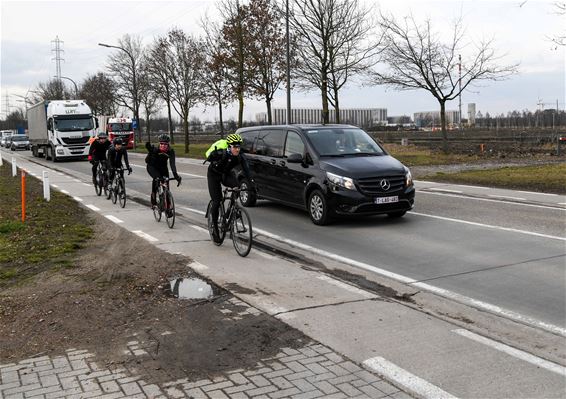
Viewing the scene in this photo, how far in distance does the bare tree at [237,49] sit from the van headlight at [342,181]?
23.2 meters

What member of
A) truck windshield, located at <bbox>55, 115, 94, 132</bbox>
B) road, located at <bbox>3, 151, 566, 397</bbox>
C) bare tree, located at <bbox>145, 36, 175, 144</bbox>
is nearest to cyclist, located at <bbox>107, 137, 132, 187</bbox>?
road, located at <bbox>3, 151, 566, 397</bbox>

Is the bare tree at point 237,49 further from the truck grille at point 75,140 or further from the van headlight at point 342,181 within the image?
the van headlight at point 342,181

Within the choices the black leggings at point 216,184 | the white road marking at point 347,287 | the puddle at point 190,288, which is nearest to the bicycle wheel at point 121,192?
the black leggings at point 216,184

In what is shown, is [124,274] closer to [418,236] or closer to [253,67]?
[418,236]

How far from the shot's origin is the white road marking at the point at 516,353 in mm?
4156

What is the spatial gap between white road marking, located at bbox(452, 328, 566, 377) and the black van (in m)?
5.27

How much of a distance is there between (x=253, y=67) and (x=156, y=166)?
22354 millimetres

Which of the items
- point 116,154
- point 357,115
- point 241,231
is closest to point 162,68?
point 116,154

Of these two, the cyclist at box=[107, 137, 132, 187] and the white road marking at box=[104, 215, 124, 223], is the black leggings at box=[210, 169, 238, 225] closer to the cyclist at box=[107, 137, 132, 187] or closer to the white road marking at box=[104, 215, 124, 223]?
the white road marking at box=[104, 215, 124, 223]

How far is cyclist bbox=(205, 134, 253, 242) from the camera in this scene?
849cm

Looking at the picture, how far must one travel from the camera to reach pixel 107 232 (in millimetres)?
9992

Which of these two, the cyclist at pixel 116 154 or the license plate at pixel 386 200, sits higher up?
the cyclist at pixel 116 154

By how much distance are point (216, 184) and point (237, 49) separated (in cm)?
2551

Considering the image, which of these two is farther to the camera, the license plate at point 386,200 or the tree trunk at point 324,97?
the tree trunk at point 324,97
